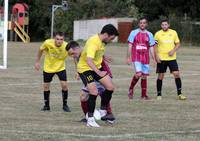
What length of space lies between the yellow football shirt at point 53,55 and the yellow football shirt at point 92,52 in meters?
1.67

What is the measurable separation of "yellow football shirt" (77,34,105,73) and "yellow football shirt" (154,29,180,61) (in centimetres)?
440

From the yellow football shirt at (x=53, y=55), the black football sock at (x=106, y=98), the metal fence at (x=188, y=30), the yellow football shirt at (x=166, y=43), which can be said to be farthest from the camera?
the metal fence at (x=188, y=30)

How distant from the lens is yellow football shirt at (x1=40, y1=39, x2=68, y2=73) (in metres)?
12.0

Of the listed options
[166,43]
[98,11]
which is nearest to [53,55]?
[166,43]

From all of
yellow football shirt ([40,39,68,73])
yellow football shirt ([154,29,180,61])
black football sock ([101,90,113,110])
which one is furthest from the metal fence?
black football sock ([101,90,113,110])

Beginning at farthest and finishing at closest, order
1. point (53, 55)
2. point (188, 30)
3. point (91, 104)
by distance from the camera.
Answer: point (188, 30), point (53, 55), point (91, 104)

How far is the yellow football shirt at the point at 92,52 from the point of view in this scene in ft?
32.8

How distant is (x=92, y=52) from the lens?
9969 mm

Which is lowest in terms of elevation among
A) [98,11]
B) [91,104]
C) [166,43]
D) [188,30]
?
[188,30]

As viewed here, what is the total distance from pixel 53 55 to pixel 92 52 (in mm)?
2226

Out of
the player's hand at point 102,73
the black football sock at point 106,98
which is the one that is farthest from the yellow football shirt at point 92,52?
the black football sock at point 106,98

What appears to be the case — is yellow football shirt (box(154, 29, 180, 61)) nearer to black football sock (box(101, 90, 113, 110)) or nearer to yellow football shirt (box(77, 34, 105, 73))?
black football sock (box(101, 90, 113, 110))

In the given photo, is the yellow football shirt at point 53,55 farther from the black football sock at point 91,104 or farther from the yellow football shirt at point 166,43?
the yellow football shirt at point 166,43

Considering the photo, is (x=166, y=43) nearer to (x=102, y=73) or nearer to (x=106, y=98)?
(x=106, y=98)
